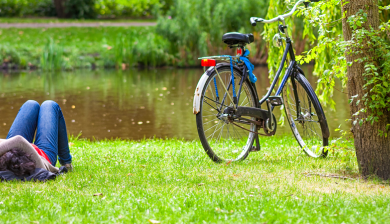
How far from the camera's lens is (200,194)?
10.8 feet

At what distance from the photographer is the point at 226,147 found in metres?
4.57

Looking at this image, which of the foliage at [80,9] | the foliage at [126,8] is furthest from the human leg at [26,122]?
the foliage at [126,8]

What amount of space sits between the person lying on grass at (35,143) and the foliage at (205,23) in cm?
1551

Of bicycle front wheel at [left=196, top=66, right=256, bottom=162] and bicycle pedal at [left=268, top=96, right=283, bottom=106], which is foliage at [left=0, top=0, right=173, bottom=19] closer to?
bicycle front wheel at [left=196, top=66, right=256, bottom=162]

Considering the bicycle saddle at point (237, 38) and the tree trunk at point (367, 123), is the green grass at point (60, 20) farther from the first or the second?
the tree trunk at point (367, 123)

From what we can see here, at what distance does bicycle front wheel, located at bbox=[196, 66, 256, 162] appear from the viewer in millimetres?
4176

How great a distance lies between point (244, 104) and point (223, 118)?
19.2 inches

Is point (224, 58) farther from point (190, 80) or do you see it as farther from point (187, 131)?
point (190, 80)

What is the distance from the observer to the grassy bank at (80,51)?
19.5 meters

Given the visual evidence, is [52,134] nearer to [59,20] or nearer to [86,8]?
[59,20]

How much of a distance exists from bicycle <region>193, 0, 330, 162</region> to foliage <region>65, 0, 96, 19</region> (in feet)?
82.4

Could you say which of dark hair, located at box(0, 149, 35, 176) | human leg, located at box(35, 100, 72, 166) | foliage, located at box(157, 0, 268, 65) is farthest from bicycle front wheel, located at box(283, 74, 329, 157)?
foliage, located at box(157, 0, 268, 65)

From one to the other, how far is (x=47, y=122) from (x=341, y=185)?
229 cm

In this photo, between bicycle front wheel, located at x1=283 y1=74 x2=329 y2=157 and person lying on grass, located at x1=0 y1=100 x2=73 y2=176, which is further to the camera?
bicycle front wheel, located at x1=283 y1=74 x2=329 y2=157
